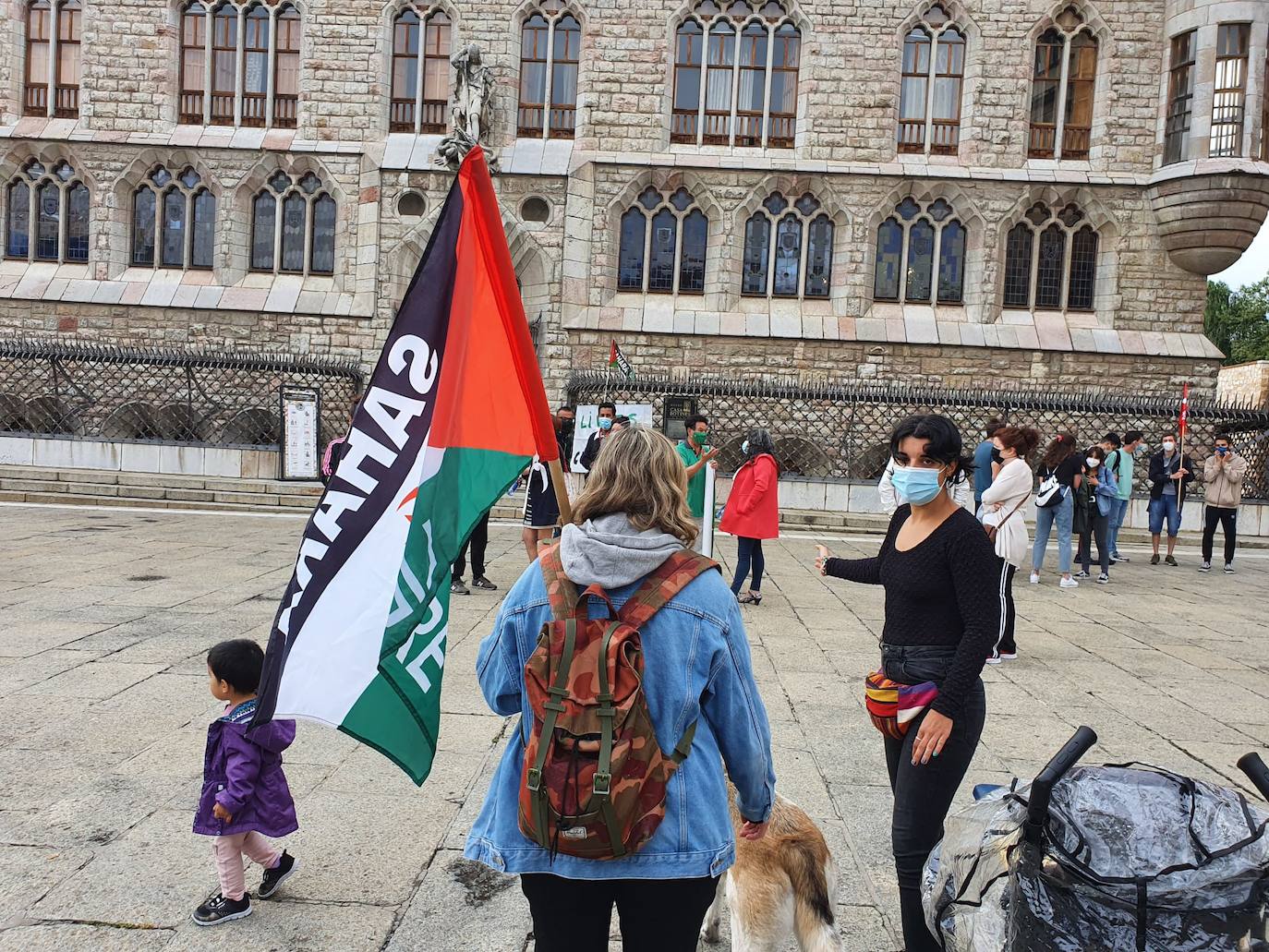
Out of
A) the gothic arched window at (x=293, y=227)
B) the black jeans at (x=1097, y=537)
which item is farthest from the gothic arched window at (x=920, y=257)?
the gothic arched window at (x=293, y=227)

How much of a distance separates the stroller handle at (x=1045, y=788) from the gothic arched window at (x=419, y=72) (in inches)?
863

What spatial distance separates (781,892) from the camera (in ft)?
7.97

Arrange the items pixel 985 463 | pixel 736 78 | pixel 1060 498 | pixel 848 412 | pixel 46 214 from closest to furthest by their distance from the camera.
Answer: pixel 1060 498
pixel 985 463
pixel 848 412
pixel 736 78
pixel 46 214

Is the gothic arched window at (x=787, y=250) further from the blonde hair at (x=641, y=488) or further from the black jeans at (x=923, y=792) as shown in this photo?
the blonde hair at (x=641, y=488)

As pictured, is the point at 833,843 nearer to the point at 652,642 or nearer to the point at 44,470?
the point at 652,642

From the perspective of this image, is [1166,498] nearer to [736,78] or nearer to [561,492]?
[561,492]

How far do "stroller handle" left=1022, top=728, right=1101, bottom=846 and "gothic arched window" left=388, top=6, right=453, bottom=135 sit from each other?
71.9ft

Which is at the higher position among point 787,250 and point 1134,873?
point 787,250

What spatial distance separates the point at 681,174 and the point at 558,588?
2036cm

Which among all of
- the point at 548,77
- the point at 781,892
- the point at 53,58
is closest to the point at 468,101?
the point at 548,77

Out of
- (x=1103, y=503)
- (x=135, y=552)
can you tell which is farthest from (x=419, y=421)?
(x=1103, y=503)

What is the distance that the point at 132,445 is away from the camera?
16.8 m

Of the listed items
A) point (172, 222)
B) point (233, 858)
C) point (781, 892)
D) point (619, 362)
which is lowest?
point (233, 858)

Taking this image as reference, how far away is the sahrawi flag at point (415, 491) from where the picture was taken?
2.27 metres
